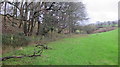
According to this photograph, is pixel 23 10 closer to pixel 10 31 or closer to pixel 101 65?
pixel 10 31

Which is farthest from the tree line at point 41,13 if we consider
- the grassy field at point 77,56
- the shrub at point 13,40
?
the grassy field at point 77,56

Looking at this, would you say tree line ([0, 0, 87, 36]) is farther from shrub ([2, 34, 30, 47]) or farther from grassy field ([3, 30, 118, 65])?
grassy field ([3, 30, 118, 65])

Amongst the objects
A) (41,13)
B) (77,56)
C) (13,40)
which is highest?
(41,13)

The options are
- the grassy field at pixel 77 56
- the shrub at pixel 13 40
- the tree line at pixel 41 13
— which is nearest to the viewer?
the grassy field at pixel 77 56

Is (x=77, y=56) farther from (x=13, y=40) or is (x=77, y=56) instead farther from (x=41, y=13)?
(x=41, y=13)

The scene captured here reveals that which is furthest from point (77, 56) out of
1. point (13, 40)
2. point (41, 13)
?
point (41, 13)

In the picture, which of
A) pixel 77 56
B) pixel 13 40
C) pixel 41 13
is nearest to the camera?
pixel 77 56

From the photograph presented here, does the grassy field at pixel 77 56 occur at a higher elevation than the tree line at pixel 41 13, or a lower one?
lower

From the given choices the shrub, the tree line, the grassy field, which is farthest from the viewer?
the tree line

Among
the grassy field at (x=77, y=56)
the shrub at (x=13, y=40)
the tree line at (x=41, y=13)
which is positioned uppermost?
the tree line at (x=41, y=13)

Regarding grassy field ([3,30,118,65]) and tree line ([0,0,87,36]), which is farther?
tree line ([0,0,87,36])

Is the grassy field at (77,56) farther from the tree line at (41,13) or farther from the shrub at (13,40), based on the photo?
the tree line at (41,13)

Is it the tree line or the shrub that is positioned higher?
the tree line

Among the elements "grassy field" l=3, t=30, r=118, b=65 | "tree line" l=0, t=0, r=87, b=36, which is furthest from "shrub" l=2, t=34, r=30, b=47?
"tree line" l=0, t=0, r=87, b=36
